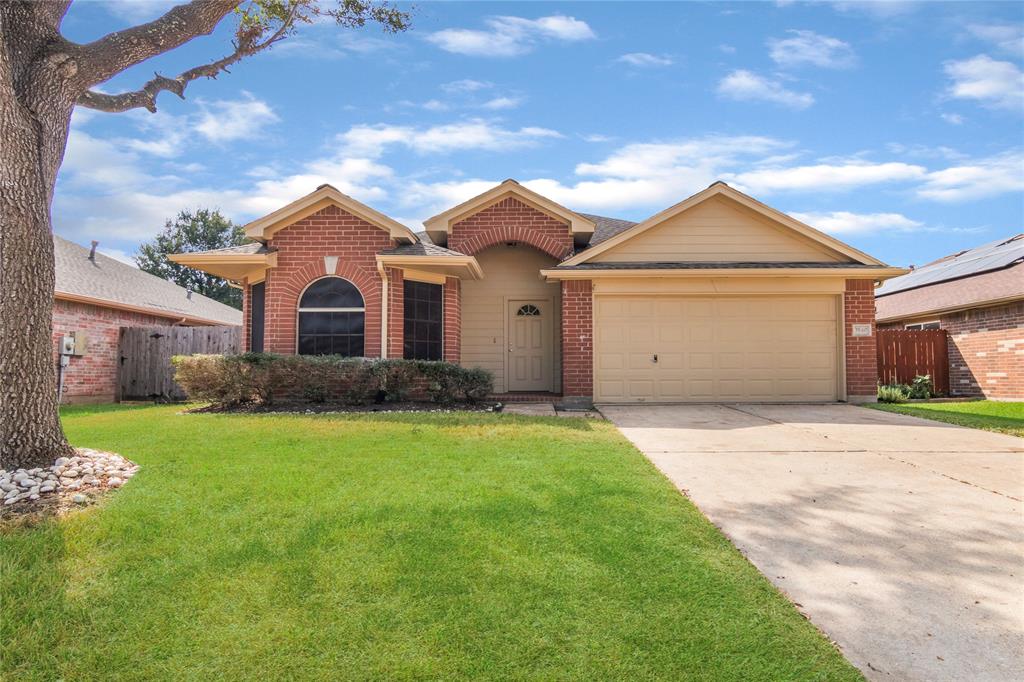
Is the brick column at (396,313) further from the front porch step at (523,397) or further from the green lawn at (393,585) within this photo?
the green lawn at (393,585)

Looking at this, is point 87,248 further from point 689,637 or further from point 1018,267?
point 1018,267

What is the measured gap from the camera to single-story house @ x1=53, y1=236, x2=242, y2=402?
1427 cm

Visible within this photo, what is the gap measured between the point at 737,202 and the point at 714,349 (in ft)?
11.0

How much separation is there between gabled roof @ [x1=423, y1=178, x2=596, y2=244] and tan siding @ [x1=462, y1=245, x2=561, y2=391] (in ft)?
4.16

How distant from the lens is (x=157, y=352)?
619 inches

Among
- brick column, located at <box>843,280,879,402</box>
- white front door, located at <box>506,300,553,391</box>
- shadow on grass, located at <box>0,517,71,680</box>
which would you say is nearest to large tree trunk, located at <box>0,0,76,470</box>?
shadow on grass, located at <box>0,517,71,680</box>

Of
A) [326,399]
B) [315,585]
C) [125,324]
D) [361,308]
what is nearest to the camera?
[315,585]

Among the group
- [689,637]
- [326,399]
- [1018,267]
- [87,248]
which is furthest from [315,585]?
[87,248]

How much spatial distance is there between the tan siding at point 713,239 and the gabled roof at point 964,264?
5775mm

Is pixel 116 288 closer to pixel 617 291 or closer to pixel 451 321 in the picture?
pixel 451 321

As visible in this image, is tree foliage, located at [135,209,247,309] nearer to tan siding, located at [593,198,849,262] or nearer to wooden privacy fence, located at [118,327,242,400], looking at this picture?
wooden privacy fence, located at [118,327,242,400]

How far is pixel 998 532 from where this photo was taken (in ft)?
12.8

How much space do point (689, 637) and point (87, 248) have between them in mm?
23643

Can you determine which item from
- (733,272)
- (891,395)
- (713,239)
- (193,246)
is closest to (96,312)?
(713,239)
